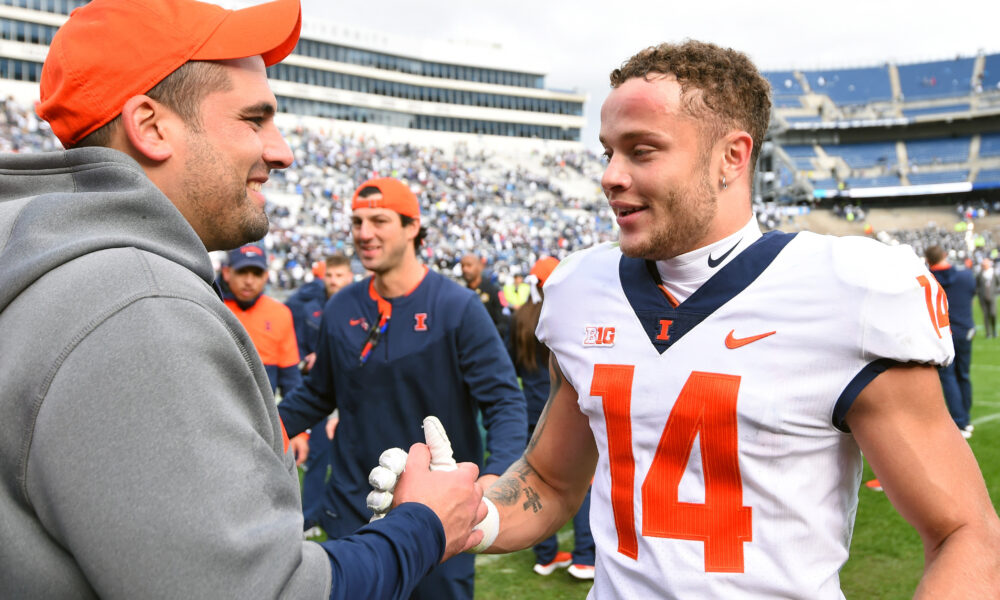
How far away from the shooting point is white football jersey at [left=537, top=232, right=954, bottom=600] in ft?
5.59

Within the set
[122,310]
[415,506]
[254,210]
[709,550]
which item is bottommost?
[709,550]

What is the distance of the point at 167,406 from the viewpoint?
42.7 inches

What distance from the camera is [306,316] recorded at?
779cm

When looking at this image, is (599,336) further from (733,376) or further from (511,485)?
(511,485)

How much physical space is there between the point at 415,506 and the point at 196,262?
2.08 feet

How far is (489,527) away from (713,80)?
1.33 meters

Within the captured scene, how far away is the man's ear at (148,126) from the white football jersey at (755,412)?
117 centimetres

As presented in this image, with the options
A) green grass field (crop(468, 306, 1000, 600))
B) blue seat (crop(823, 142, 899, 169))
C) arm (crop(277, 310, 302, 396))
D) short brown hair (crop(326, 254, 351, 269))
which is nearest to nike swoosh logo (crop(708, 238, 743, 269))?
green grass field (crop(468, 306, 1000, 600))

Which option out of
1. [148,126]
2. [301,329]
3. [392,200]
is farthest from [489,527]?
[301,329]

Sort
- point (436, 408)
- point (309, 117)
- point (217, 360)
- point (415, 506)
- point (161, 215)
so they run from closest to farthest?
point (217, 360) → point (161, 215) → point (415, 506) → point (436, 408) → point (309, 117)

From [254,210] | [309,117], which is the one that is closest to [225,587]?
[254,210]

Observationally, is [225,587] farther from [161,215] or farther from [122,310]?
[161,215]

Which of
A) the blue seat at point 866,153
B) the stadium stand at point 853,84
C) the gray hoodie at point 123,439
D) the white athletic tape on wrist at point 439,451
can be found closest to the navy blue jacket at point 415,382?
the white athletic tape on wrist at point 439,451

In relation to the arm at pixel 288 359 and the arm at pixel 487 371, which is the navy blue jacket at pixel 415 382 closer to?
the arm at pixel 487 371
